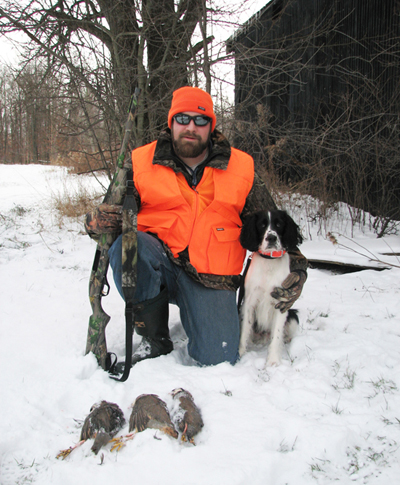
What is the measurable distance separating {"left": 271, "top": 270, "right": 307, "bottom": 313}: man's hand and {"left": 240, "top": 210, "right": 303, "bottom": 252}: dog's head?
218 millimetres

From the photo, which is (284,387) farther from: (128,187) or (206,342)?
(128,187)

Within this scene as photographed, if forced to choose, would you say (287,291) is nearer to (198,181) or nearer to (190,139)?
(198,181)

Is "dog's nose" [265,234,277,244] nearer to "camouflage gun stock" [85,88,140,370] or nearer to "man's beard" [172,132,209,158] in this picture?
"man's beard" [172,132,209,158]

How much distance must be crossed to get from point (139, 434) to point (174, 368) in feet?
2.18

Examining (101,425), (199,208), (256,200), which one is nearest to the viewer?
(101,425)

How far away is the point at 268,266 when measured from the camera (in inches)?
98.7

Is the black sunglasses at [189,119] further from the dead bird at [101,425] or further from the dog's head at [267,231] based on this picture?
the dead bird at [101,425]

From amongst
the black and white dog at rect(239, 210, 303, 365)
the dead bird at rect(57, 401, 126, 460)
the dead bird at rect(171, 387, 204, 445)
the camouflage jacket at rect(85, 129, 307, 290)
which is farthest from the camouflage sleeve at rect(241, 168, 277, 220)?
the dead bird at rect(57, 401, 126, 460)

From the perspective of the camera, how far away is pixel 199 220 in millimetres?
2500

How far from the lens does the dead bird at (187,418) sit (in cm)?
165

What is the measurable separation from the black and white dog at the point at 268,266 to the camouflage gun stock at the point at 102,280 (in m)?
0.89

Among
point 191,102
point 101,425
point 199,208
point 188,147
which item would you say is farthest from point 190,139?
point 101,425

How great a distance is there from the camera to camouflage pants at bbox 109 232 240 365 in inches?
94.1

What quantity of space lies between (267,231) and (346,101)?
14.2ft
